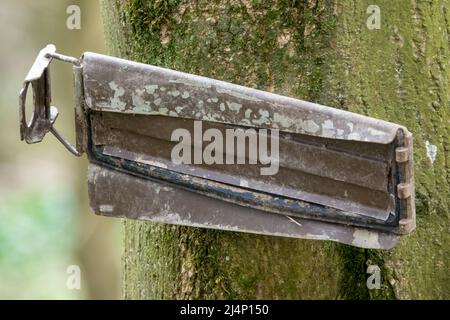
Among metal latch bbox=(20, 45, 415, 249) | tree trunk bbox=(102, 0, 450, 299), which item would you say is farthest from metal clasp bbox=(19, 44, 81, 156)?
tree trunk bbox=(102, 0, 450, 299)

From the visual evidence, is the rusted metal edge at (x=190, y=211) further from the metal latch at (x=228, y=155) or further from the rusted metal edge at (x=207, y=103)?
the rusted metal edge at (x=207, y=103)

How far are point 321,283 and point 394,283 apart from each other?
5.2 inches

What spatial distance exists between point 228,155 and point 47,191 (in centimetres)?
449

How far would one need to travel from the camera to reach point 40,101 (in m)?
1.09

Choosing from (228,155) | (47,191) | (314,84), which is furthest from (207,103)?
(47,191)

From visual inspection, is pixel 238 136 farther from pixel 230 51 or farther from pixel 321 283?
pixel 321 283

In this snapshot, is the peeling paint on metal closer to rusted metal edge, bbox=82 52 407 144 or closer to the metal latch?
the metal latch

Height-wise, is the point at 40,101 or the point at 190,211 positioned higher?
the point at 40,101

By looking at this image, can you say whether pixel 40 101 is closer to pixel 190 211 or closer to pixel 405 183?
pixel 190 211

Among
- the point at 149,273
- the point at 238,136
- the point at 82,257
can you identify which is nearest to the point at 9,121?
the point at 82,257

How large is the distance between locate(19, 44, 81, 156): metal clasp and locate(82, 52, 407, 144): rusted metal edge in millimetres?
59

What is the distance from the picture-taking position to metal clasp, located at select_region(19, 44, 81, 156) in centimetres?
106

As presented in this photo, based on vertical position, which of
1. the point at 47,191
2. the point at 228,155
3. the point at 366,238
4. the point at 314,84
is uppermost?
the point at 314,84

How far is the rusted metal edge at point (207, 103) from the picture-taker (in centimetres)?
100
